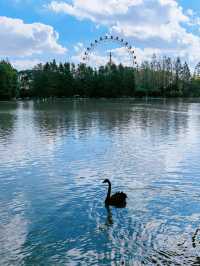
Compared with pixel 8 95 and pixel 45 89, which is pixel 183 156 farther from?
pixel 45 89

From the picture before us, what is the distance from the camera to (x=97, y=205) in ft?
56.5

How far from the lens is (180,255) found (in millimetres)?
12195

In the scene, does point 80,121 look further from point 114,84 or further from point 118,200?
point 114,84

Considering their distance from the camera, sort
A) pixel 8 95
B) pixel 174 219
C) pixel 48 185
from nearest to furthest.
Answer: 1. pixel 174 219
2. pixel 48 185
3. pixel 8 95

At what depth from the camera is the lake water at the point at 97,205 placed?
12633 mm

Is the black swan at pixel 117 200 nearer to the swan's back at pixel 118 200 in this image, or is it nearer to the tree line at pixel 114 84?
the swan's back at pixel 118 200

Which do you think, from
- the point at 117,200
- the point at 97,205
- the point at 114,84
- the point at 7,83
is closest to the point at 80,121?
the point at 97,205

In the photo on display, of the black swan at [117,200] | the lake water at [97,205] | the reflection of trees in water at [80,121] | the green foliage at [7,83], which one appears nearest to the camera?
the lake water at [97,205]

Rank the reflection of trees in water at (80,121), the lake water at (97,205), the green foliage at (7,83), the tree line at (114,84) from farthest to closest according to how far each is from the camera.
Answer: the tree line at (114,84)
the green foliage at (7,83)
the reflection of trees in water at (80,121)
the lake water at (97,205)

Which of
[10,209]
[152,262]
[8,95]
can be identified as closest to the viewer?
[152,262]

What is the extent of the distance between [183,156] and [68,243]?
17.0 metres

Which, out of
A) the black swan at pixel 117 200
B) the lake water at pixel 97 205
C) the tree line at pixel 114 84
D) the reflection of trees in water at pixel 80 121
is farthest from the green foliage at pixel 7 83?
the black swan at pixel 117 200

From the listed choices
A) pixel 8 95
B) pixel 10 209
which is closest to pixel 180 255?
pixel 10 209

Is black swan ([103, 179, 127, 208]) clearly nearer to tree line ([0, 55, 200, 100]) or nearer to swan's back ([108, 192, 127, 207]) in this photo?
swan's back ([108, 192, 127, 207])
